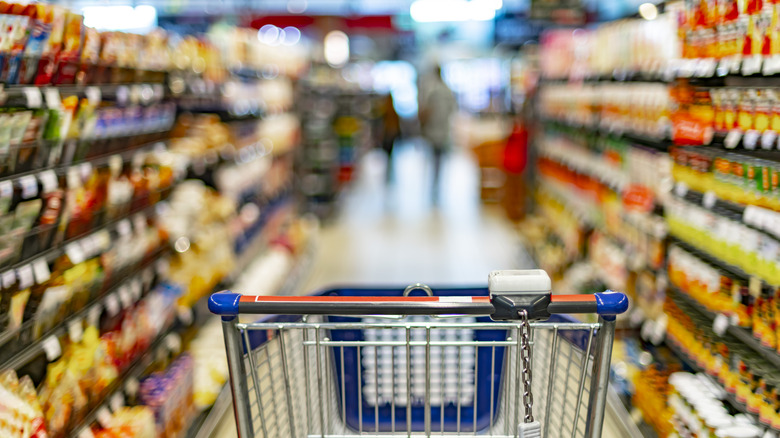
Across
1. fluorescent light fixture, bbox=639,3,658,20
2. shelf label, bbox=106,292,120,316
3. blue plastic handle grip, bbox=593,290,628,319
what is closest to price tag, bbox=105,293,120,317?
shelf label, bbox=106,292,120,316

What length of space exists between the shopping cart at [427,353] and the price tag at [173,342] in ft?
4.16

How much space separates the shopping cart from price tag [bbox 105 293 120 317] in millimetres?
889

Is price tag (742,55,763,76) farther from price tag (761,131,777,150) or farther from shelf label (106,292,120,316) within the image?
shelf label (106,292,120,316)

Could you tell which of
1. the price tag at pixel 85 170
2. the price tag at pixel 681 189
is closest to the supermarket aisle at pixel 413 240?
the price tag at pixel 681 189

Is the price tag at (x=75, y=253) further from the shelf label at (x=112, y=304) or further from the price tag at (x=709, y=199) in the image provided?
the price tag at (x=709, y=199)

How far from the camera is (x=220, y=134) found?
14.5 ft

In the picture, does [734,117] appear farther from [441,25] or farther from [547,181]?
[441,25]

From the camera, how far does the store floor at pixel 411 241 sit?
6172mm

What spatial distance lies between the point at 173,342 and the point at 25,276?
1435 millimetres

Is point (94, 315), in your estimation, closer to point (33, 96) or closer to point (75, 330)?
point (75, 330)

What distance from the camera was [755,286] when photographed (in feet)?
7.89

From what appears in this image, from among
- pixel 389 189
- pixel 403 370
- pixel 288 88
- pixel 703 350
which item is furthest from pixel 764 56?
pixel 389 189

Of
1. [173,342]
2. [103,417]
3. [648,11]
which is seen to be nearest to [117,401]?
[103,417]

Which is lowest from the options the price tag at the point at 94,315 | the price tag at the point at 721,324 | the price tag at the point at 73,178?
the price tag at the point at 721,324
